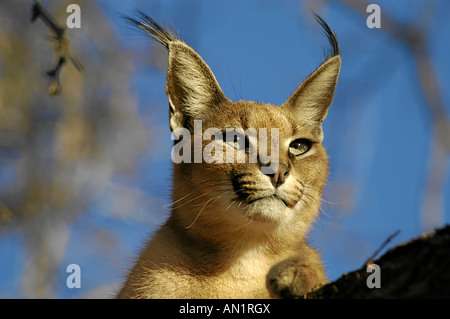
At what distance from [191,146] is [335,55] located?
163cm

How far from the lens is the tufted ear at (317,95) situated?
4.98 m

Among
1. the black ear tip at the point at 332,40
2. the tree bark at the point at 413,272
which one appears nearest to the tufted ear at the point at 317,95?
the black ear tip at the point at 332,40

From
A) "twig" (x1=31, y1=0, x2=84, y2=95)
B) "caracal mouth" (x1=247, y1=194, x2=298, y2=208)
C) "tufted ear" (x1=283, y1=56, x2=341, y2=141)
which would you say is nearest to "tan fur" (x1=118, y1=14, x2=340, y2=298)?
"caracal mouth" (x1=247, y1=194, x2=298, y2=208)

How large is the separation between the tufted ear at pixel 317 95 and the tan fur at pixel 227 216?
271 mm

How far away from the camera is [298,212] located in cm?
423

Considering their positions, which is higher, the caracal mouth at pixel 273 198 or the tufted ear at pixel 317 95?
the tufted ear at pixel 317 95

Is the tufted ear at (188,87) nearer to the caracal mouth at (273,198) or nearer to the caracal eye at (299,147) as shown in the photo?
the caracal eye at (299,147)

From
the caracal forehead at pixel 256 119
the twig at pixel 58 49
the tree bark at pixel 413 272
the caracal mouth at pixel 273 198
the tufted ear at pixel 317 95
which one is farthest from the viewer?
the tufted ear at pixel 317 95

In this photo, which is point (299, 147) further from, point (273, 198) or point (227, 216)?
point (227, 216)

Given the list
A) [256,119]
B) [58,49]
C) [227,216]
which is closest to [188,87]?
[256,119]

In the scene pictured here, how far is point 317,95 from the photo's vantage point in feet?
16.5
